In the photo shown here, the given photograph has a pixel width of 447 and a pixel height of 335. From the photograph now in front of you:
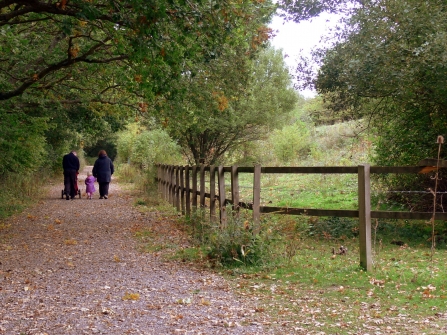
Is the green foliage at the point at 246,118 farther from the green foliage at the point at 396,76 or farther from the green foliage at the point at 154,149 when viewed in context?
the green foliage at the point at 396,76

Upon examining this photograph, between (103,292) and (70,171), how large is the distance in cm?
1477

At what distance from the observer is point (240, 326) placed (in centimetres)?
520

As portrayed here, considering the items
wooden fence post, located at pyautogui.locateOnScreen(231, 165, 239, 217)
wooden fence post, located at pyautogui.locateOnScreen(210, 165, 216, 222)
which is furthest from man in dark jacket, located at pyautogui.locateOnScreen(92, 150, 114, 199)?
wooden fence post, located at pyautogui.locateOnScreen(231, 165, 239, 217)

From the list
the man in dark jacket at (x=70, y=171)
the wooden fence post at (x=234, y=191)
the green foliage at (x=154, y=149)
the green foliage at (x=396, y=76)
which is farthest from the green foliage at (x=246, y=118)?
the wooden fence post at (x=234, y=191)

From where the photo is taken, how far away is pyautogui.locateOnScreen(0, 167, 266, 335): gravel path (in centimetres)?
523

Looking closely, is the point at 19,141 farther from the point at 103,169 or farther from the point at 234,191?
the point at 234,191

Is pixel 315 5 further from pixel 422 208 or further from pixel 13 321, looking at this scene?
pixel 13 321

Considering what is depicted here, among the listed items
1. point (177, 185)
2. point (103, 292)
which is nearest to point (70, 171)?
point (177, 185)

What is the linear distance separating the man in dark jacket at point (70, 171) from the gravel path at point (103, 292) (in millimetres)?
8774

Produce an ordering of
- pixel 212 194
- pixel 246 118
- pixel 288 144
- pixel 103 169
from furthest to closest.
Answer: pixel 288 144, pixel 246 118, pixel 103 169, pixel 212 194

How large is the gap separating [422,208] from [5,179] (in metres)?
15.2

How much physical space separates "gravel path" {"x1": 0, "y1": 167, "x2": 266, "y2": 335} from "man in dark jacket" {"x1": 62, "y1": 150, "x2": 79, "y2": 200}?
345 inches

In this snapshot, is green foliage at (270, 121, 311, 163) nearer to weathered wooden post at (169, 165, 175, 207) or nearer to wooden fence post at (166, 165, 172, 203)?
wooden fence post at (166, 165, 172, 203)

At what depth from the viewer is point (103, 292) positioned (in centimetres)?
659
